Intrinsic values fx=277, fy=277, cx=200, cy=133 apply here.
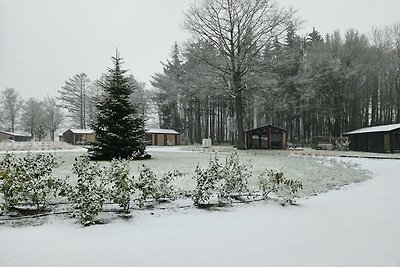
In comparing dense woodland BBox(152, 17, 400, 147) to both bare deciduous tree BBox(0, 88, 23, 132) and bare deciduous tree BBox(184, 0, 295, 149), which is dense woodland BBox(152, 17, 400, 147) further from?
bare deciduous tree BBox(0, 88, 23, 132)

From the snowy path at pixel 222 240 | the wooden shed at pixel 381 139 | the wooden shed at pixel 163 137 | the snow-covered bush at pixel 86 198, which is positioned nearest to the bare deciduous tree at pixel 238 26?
the wooden shed at pixel 381 139

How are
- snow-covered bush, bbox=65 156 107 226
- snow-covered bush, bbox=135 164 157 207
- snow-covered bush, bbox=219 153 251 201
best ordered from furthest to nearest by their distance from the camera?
1. snow-covered bush, bbox=219 153 251 201
2. snow-covered bush, bbox=135 164 157 207
3. snow-covered bush, bbox=65 156 107 226

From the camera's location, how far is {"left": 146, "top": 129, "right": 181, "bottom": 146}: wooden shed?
108 feet

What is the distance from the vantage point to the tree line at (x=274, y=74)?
1784 cm

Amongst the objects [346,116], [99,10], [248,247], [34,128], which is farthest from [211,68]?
[34,128]

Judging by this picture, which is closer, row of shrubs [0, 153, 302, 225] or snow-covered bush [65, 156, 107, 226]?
snow-covered bush [65, 156, 107, 226]

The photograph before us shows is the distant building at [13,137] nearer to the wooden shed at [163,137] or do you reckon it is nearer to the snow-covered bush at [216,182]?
the wooden shed at [163,137]

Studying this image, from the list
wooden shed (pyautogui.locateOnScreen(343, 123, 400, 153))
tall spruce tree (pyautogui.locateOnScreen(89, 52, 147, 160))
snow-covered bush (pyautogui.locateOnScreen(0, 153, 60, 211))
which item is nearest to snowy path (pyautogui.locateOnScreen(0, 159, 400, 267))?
snow-covered bush (pyautogui.locateOnScreen(0, 153, 60, 211))

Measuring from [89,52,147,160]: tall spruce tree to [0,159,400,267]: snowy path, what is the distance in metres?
7.72

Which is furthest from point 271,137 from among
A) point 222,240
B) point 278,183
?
point 222,240

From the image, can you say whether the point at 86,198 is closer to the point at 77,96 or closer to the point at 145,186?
the point at 145,186

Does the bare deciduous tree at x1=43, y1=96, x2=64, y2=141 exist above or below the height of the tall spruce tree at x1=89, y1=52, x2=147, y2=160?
above

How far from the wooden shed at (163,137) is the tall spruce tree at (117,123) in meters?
20.7

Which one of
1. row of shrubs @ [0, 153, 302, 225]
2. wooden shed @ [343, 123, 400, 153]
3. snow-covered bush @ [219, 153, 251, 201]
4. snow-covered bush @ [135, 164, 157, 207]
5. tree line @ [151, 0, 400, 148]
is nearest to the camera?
row of shrubs @ [0, 153, 302, 225]
